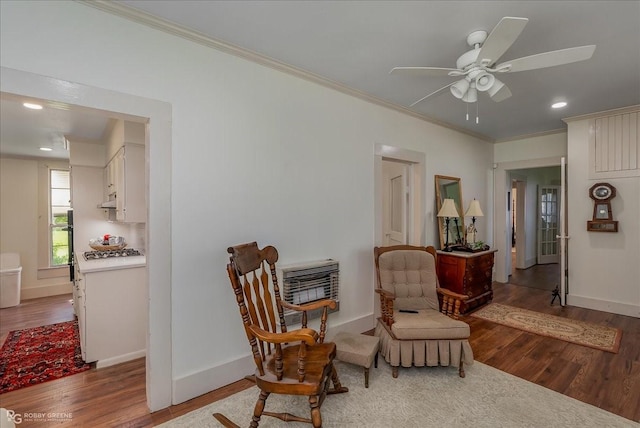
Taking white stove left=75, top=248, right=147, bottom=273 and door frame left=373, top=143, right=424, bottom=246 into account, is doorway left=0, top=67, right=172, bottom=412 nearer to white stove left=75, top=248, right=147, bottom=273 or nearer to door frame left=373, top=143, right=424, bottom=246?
white stove left=75, top=248, right=147, bottom=273

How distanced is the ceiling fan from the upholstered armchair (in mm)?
1603

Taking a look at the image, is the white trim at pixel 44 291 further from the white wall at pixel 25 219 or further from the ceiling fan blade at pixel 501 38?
the ceiling fan blade at pixel 501 38

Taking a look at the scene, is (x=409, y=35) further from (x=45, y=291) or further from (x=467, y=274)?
(x=45, y=291)

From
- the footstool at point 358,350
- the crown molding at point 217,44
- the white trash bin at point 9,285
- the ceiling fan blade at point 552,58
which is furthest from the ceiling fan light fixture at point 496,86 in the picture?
the white trash bin at point 9,285

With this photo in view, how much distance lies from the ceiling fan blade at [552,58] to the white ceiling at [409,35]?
1.02ft

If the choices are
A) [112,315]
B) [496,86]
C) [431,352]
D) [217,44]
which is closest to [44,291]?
[112,315]

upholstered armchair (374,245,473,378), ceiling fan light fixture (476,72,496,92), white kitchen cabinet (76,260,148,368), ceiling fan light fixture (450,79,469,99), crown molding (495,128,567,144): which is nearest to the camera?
ceiling fan light fixture (476,72,496,92)

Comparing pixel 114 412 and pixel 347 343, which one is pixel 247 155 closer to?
pixel 347 343

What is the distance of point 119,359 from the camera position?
9.01 ft

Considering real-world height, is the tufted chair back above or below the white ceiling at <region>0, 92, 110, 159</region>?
below

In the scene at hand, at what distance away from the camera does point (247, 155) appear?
2455 mm

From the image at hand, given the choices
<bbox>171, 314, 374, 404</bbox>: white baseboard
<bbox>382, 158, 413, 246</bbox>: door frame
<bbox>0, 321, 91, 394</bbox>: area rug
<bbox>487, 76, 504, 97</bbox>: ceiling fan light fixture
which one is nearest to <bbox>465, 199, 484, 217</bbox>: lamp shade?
<bbox>382, 158, 413, 246</bbox>: door frame

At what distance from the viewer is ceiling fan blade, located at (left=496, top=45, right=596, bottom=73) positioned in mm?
1745

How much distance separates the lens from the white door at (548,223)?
23.7ft
